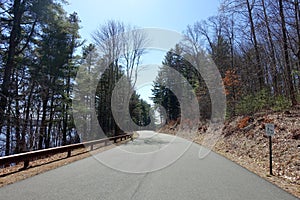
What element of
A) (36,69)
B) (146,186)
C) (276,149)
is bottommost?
(146,186)

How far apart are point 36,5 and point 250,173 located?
13.6 meters

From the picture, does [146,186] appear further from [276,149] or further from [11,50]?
[11,50]

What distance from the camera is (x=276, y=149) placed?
27.4 feet

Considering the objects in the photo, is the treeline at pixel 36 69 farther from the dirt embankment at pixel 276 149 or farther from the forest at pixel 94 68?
the dirt embankment at pixel 276 149

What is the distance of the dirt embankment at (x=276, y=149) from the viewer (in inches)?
225

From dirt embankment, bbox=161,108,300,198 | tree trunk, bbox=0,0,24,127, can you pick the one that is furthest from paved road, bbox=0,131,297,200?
tree trunk, bbox=0,0,24,127

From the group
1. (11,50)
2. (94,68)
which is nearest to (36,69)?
(11,50)

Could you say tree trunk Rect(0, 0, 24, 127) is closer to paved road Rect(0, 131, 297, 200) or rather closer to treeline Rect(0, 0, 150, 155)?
treeline Rect(0, 0, 150, 155)

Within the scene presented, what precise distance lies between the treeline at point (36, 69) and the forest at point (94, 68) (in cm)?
6

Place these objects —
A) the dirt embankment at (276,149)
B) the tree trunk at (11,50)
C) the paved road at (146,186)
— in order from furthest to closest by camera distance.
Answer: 1. the tree trunk at (11,50)
2. the dirt embankment at (276,149)
3. the paved road at (146,186)

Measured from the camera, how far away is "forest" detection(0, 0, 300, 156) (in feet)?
37.7

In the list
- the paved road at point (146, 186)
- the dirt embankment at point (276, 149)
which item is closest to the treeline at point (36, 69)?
the paved road at point (146, 186)

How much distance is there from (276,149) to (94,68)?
2381 cm

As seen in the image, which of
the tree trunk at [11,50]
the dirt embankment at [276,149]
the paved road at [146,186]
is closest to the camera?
the paved road at [146,186]
